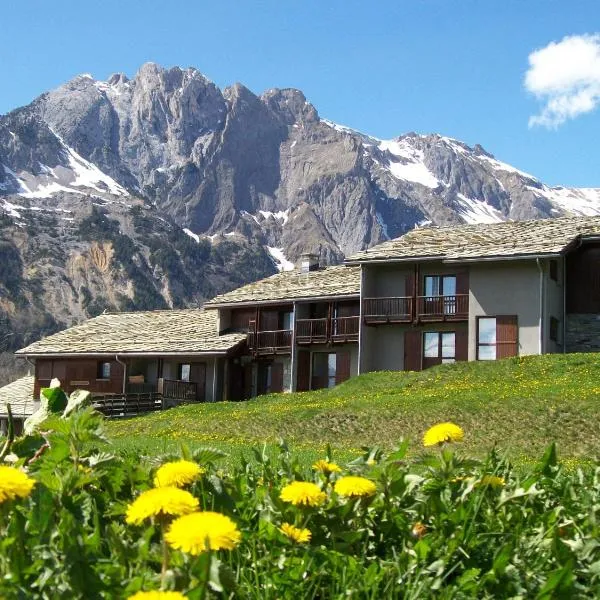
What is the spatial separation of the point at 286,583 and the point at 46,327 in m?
196

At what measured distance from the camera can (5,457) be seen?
3752 mm

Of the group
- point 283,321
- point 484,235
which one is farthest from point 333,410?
point 283,321

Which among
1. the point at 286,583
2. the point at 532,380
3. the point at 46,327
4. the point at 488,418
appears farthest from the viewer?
the point at 46,327

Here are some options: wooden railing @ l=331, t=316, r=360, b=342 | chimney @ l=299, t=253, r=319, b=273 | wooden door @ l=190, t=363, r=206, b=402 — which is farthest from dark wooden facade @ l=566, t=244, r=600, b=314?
wooden door @ l=190, t=363, r=206, b=402

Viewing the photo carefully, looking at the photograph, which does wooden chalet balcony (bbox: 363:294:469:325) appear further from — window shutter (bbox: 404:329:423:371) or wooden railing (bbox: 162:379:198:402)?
wooden railing (bbox: 162:379:198:402)

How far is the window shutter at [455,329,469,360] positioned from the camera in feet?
133

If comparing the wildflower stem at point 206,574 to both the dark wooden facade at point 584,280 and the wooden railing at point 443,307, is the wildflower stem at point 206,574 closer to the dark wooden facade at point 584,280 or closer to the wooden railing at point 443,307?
the wooden railing at point 443,307

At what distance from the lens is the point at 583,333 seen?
39.1 metres

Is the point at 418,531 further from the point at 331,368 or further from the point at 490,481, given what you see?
the point at 331,368

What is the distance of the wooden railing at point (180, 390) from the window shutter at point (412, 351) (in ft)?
40.5

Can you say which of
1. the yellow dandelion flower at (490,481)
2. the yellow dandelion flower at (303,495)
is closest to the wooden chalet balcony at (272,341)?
the yellow dandelion flower at (490,481)

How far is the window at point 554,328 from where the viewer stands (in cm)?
3844

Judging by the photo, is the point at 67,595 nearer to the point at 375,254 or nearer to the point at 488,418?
the point at 488,418

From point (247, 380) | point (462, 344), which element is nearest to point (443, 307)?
point (462, 344)
